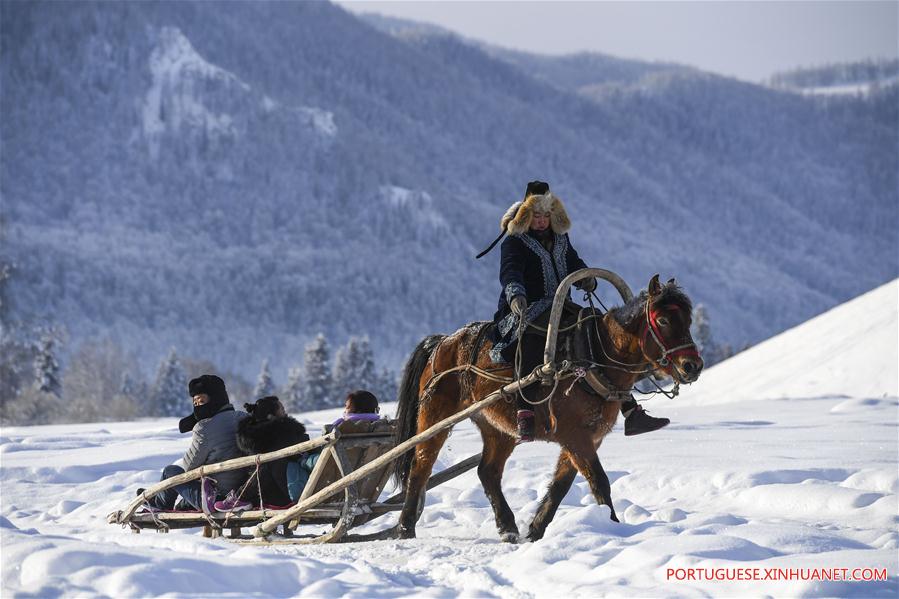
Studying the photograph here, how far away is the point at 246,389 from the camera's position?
107500 millimetres

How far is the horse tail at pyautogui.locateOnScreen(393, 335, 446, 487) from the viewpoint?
9.76 m

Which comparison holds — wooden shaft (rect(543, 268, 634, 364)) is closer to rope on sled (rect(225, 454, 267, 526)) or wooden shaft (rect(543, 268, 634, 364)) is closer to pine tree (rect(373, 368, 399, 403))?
rope on sled (rect(225, 454, 267, 526))

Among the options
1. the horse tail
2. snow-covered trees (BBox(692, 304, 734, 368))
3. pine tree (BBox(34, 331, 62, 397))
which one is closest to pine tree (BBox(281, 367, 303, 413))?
pine tree (BBox(34, 331, 62, 397))

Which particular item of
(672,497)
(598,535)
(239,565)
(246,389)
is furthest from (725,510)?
(246,389)

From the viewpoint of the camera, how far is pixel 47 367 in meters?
70.9

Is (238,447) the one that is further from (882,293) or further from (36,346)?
(36,346)

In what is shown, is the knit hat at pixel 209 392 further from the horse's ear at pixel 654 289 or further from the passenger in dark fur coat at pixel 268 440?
the horse's ear at pixel 654 289

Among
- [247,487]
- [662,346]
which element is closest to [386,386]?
[247,487]

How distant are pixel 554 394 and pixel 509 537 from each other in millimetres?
1083

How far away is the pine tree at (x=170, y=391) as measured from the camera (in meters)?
81.2

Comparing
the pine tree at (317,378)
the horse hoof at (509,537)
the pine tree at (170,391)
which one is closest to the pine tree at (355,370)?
the pine tree at (317,378)

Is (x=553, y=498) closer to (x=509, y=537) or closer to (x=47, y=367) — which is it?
(x=509, y=537)

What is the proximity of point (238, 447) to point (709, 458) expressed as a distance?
577cm

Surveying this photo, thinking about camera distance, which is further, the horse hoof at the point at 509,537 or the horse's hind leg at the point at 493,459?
the horse's hind leg at the point at 493,459
